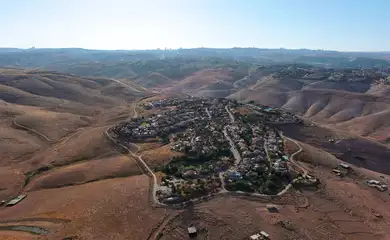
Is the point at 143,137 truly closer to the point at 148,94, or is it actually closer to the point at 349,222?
the point at 349,222

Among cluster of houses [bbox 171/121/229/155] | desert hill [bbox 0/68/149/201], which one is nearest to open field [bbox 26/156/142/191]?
desert hill [bbox 0/68/149/201]

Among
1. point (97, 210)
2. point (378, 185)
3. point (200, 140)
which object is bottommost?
point (378, 185)

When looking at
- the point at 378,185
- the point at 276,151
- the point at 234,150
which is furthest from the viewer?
the point at 234,150

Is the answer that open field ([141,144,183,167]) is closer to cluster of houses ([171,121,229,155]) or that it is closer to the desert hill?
cluster of houses ([171,121,229,155])

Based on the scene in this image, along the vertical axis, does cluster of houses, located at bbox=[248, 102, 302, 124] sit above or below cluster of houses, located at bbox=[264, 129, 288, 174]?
below

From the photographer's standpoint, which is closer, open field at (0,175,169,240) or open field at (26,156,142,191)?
open field at (0,175,169,240)

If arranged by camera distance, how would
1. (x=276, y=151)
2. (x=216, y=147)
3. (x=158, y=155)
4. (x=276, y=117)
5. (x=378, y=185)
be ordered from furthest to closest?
(x=276, y=117)
(x=216, y=147)
(x=276, y=151)
(x=158, y=155)
(x=378, y=185)

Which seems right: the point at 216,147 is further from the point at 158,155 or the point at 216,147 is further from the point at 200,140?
the point at 158,155

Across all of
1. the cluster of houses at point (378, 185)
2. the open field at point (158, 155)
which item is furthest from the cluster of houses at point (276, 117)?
the open field at point (158, 155)

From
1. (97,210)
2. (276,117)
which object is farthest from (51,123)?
(276,117)

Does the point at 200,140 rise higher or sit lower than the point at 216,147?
higher
